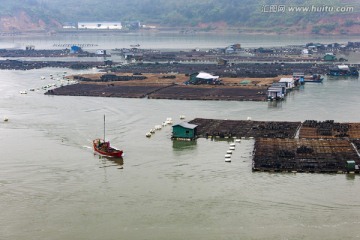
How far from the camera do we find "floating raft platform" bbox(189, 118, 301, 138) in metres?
22.0

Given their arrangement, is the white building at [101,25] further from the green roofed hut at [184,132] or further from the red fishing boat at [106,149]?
the red fishing boat at [106,149]

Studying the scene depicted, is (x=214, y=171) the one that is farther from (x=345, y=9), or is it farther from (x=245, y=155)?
(x=345, y=9)

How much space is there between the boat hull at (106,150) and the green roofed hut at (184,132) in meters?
3.02

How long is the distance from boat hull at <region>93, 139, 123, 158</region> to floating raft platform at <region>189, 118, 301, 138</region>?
157 inches

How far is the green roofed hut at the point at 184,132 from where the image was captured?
2167cm

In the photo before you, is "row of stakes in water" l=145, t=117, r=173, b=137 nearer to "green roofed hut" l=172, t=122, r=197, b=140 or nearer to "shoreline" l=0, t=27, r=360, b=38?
"green roofed hut" l=172, t=122, r=197, b=140

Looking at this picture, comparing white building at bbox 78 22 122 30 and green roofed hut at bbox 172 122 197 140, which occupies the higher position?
white building at bbox 78 22 122 30

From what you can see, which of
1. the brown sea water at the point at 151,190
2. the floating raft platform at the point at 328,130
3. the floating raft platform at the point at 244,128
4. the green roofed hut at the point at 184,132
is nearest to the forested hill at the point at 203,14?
the floating raft platform at the point at 328,130

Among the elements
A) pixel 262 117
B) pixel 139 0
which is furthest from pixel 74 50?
pixel 139 0

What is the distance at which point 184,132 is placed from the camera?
71.4 feet

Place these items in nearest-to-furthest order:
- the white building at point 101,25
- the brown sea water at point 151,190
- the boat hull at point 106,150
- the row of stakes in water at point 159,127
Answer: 1. the brown sea water at point 151,190
2. the boat hull at point 106,150
3. the row of stakes in water at point 159,127
4. the white building at point 101,25

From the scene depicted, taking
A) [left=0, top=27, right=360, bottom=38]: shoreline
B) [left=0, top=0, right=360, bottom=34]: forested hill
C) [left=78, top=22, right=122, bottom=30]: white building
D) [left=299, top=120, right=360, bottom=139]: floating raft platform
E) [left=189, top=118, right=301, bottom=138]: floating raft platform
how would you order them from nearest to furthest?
[left=299, top=120, right=360, bottom=139]: floating raft platform < [left=189, top=118, right=301, bottom=138]: floating raft platform < [left=0, top=0, right=360, bottom=34]: forested hill < [left=0, top=27, right=360, bottom=38]: shoreline < [left=78, top=22, right=122, bottom=30]: white building

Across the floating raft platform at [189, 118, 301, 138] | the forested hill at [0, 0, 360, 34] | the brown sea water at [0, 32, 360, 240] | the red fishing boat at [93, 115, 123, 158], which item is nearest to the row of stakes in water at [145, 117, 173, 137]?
the brown sea water at [0, 32, 360, 240]

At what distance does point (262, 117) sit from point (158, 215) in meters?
12.1
